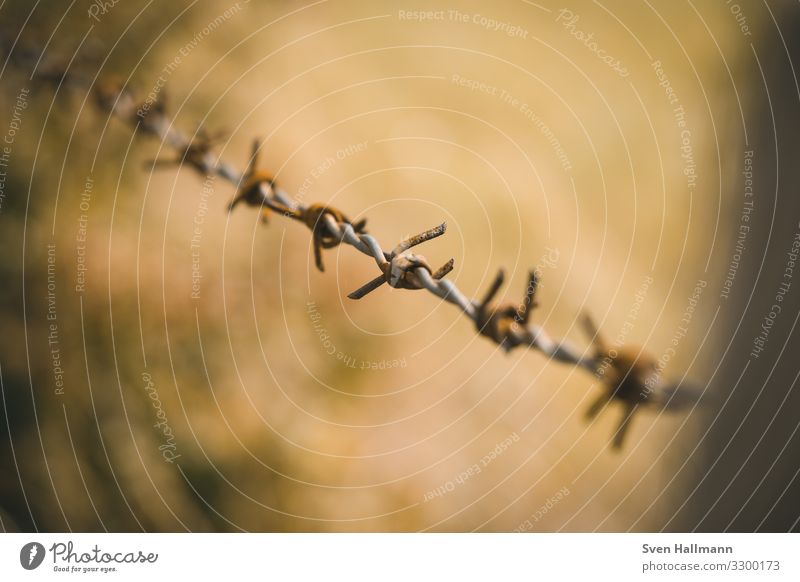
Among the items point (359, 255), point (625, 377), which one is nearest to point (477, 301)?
point (625, 377)

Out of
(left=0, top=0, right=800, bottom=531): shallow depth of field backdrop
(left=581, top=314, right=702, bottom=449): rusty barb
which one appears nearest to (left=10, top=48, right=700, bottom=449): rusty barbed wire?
(left=581, top=314, right=702, bottom=449): rusty barb

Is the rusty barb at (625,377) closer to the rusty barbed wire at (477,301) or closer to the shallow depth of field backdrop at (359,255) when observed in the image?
the rusty barbed wire at (477,301)

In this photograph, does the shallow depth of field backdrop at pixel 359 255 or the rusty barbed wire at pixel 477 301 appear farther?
the shallow depth of field backdrop at pixel 359 255

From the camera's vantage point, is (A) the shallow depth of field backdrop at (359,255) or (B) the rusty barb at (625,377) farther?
(A) the shallow depth of field backdrop at (359,255)

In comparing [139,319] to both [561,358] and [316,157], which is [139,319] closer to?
[316,157]

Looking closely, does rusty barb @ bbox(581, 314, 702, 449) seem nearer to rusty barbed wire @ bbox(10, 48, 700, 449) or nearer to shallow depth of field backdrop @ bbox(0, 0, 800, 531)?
rusty barbed wire @ bbox(10, 48, 700, 449)

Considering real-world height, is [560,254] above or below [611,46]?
below

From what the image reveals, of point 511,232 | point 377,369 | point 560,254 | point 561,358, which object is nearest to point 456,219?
point 511,232

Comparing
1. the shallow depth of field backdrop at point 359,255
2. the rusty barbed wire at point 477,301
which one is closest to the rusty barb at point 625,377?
the rusty barbed wire at point 477,301

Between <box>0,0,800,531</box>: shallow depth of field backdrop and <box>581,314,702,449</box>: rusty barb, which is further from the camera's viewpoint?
<box>0,0,800,531</box>: shallow depth of field backdrop
